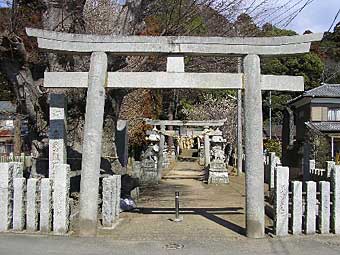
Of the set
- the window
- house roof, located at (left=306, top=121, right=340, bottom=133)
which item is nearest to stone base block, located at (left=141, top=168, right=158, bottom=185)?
house roof, located at (left=306, top=121, right=340, bottom=133)

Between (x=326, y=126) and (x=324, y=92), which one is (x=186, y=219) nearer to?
(x=326, y=126)

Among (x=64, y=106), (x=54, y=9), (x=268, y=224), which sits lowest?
(x=268, y=224)

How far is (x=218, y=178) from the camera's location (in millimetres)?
22781

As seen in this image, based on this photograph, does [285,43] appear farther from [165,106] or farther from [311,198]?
[165,106]

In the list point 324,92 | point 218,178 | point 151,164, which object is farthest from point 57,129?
point 324,92

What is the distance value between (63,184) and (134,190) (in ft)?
21.6

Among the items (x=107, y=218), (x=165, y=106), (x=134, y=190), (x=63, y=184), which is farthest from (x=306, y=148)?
(x=165, y=106)

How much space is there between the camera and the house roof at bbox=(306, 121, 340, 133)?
38000 millimetres

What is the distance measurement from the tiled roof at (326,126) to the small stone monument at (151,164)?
1593 cm

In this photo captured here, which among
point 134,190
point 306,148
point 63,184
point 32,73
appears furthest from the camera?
point 306,148

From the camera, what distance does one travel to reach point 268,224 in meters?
10.9

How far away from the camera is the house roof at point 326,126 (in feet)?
125

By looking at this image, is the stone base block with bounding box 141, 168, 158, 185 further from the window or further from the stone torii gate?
the window

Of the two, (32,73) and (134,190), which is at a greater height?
(32,73)
